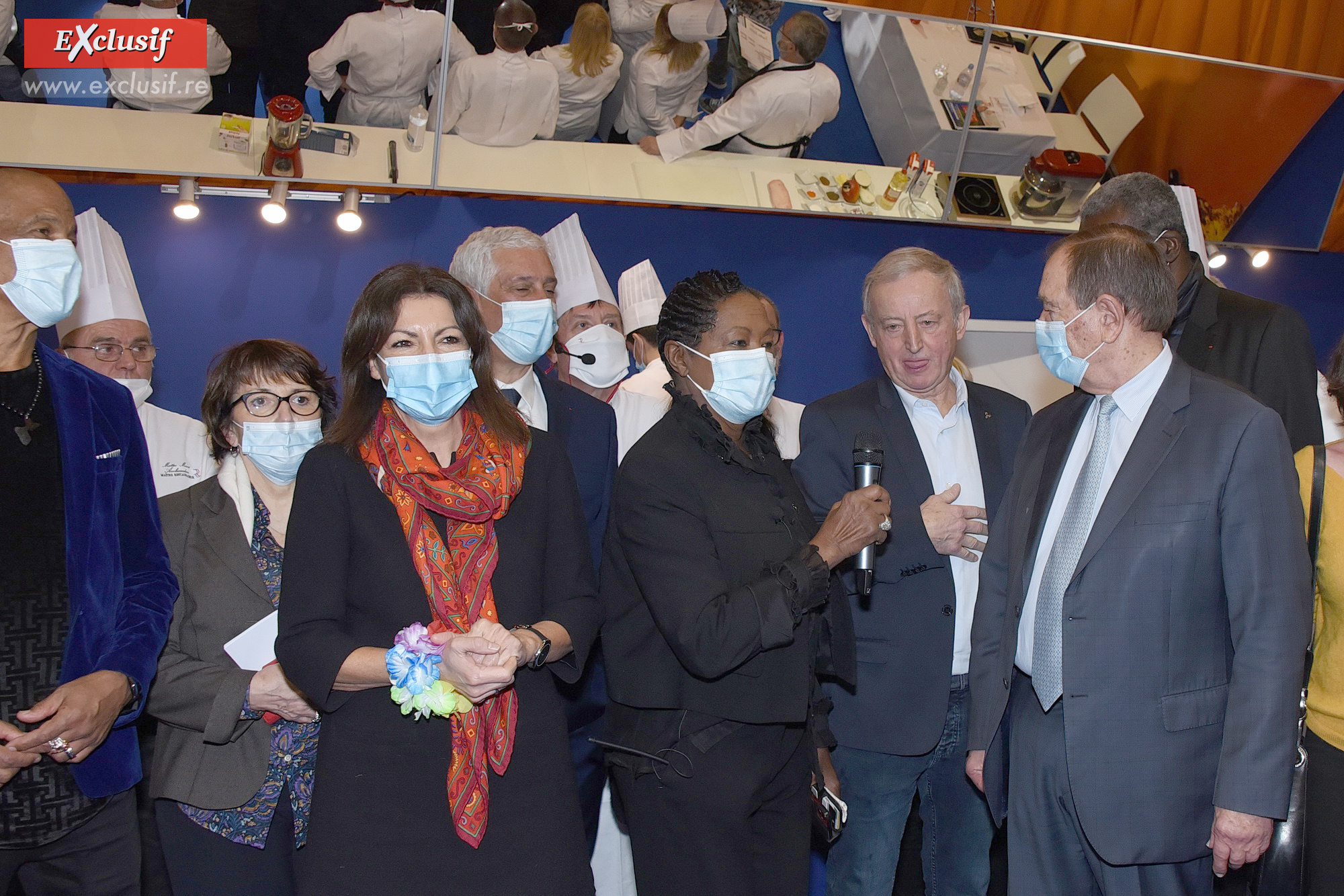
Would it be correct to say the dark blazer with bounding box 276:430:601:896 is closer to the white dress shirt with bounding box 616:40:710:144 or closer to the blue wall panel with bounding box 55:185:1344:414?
the blue wall panel with bounding box 55:185:1344:414

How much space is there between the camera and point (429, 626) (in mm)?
1754

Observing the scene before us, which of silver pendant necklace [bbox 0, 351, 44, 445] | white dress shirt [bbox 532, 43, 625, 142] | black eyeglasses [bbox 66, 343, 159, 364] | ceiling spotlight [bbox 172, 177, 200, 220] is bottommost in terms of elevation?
silver pendant necklace [bbox 0, 351, 44, 445]

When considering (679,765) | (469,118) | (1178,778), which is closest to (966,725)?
(1178,778)

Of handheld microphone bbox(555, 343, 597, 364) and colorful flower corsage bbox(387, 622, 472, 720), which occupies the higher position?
handheld microphone bbox(555, 343, 597, 364)

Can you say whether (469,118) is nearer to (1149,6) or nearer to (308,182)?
(308,182)

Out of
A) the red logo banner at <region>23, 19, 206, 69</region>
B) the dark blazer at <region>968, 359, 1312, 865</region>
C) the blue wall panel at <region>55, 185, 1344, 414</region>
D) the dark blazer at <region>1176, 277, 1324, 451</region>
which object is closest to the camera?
the dark blazer at <region>968, 359, 1312, 865</region>

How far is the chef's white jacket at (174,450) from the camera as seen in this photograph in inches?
127

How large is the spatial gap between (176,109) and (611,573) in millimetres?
2510

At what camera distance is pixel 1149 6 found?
606cm

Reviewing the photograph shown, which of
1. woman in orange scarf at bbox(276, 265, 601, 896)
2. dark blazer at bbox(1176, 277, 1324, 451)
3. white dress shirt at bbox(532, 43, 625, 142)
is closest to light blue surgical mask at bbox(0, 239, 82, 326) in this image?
woman in orange scarf at bbox(276, 265, 601, 896)

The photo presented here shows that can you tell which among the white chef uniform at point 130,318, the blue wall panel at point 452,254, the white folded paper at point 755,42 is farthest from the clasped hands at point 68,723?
the white folded paper at point 755,42

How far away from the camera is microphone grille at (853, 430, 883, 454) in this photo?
2.24 meters

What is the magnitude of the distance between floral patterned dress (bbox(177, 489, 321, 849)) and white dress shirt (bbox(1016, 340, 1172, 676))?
4.75ft

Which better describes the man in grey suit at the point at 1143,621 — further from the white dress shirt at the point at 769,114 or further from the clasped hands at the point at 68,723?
the white dress shirt at the point at 769,114
